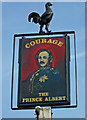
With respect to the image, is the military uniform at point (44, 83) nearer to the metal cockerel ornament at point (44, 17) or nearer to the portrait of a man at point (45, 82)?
the portrait of a man at point (45, 82)

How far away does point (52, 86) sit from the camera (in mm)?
15953

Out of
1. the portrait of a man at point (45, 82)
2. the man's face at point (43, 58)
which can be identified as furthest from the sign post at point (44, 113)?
the man's face at point (43, 58)

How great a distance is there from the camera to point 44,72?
1630 centimetres

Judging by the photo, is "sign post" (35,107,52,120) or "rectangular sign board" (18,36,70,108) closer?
"sign post" (35,107,52,120)

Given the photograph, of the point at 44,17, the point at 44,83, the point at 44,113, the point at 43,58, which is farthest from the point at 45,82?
the point at 44,17

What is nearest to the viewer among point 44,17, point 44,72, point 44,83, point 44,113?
point 44,113

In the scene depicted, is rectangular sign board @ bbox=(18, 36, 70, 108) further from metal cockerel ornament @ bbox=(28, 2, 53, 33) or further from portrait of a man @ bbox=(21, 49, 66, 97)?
metal cockerel ornament @ bbox=(28, 2, 53, 33)

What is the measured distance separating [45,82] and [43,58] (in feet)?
3.87

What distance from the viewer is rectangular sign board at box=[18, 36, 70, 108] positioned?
15.8 m

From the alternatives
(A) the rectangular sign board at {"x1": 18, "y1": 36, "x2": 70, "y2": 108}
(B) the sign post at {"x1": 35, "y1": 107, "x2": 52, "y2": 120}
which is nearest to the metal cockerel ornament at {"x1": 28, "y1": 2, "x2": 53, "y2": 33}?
(A) the rectangular sign board at {"x1": 18, "y1": 36, "x2": 70, "y2": 108}

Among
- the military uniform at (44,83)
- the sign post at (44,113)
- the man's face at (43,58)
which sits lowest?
the sign post at (44,113)

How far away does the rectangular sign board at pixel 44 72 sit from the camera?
15.8 metres

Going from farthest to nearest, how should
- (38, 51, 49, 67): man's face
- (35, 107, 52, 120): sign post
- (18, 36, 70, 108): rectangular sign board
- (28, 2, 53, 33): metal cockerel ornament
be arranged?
(28, 2, 53, 33): metal cockerel ornament
(38, 51, 49, 67): man's face
(18, 36, 70, 108): rectangular sign board
(35, 107, 52, 120): sign post

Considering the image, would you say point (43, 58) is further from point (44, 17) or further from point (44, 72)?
point (44, 17)
